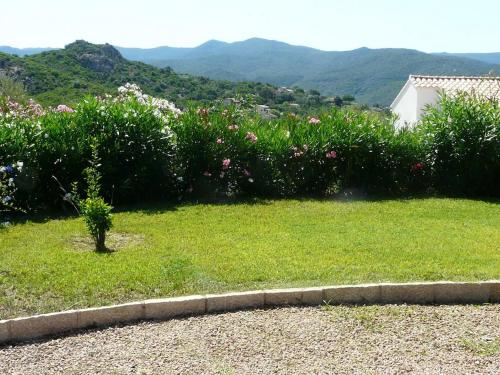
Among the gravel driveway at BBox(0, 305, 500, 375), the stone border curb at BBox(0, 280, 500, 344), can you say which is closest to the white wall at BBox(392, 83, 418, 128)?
the stone border curb at BBox(0, 280, 500, 344)

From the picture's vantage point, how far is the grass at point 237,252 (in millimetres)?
5332

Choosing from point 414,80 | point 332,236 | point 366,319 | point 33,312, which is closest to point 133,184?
point 332,236

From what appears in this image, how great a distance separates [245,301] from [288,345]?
790 mm

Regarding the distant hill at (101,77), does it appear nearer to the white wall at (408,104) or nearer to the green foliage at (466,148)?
Answer: the white wall at (408,104)

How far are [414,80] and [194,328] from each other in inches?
1281

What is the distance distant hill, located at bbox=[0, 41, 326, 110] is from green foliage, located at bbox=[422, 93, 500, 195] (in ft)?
59.1

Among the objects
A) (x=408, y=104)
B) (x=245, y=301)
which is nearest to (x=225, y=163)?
(x=245, y=301)

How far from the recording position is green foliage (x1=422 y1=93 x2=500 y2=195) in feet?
34.2

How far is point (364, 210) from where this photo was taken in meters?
8.97

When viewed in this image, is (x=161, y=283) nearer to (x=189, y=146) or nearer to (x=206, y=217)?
(x=206, y=217)

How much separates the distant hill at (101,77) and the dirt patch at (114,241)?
71.3 feet

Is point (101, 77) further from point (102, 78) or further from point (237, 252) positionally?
point (237, 252)

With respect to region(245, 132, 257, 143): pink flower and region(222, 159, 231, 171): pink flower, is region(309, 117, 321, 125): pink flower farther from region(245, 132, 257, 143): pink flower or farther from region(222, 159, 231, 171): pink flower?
region(222, 159, 231, 171): pink flower

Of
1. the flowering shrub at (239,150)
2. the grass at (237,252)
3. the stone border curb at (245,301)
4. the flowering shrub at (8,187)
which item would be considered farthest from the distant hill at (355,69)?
the stone border curb at (245,301)
